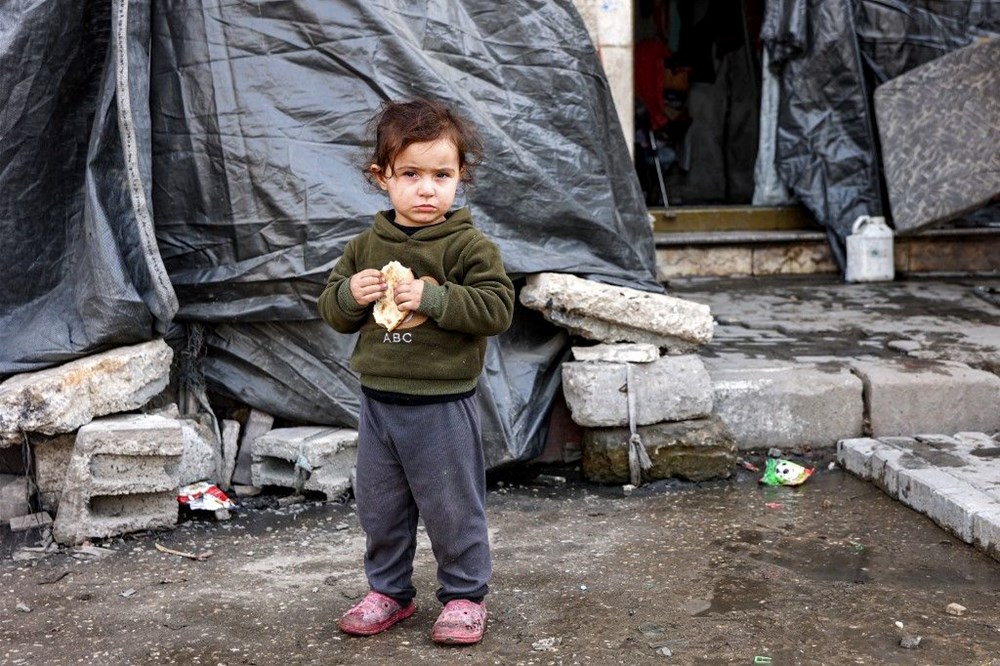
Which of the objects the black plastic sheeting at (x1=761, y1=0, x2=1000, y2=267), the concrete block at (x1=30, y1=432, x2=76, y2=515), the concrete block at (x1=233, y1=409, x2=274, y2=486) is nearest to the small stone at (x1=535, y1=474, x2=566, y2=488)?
the concrete block at (x1=233, y1=409, x2=274, y2=486)

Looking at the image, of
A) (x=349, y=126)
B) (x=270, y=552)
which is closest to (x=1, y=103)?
(x=349, y=126)

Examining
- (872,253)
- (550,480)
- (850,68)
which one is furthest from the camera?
(850,68)

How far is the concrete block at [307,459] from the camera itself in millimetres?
4102

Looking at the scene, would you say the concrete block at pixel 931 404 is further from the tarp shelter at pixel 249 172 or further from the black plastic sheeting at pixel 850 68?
the black plastic sheeting at pixel 850 68

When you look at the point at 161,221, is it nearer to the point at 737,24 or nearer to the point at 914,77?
the point at 914,77

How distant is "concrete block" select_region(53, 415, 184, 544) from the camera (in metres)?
3.74

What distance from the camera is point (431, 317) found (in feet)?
9.00

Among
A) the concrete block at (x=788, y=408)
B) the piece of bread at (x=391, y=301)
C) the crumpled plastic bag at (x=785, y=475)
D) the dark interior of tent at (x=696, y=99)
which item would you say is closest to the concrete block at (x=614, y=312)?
the concrete block at (x=788, y=408)

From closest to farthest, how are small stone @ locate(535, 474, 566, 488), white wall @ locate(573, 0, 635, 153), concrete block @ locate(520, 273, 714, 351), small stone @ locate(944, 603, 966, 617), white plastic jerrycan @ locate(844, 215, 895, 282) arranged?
small stone @ locate(944, 603, 966, 617), concrete block @ locate(520, 273, 714, 351), small stone @ locate(535, 474, 566, 488), white wall @ locate(573, 0, 635, 153), white plastic jerrycan @ locate(844, 215, 895, 282)

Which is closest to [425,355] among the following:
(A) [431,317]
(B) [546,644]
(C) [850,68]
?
(A) [431,317]

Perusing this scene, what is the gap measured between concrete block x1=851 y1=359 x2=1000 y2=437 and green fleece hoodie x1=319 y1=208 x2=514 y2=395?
2335 millimetres

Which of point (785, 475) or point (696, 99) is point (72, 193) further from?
point (696, 99)

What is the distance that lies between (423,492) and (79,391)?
155 centimetres

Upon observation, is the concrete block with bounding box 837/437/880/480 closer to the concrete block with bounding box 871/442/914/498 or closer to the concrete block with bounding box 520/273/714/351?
the concrete block with bounding box 871/442/914/498
